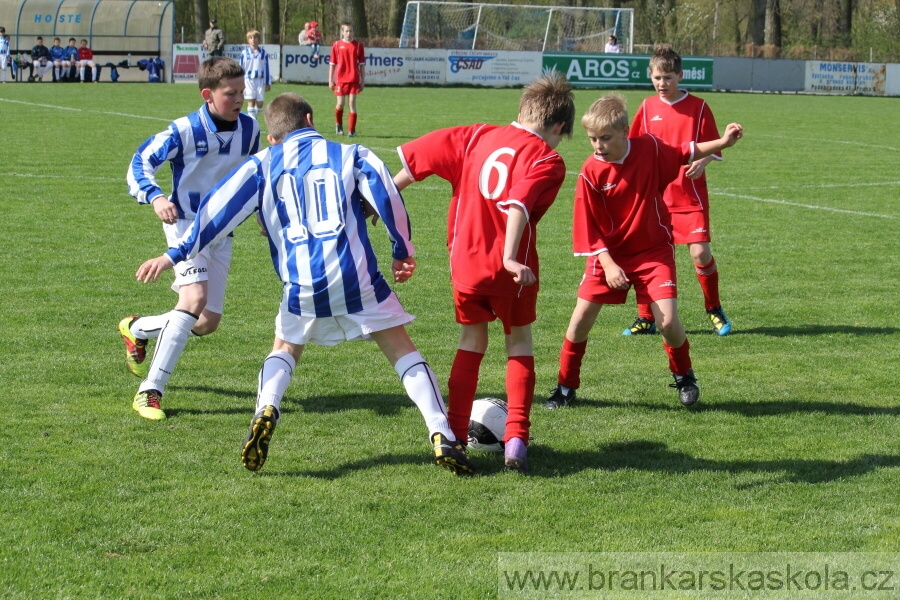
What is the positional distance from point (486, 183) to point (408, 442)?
1.27 metres

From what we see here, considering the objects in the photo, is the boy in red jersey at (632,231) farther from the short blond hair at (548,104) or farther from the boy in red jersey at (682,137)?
the boy in red jersey at (682,137)

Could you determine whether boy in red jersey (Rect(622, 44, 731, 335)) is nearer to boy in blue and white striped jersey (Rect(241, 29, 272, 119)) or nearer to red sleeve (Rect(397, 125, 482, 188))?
red sleeve (Rect(397, 125, 482, 188))

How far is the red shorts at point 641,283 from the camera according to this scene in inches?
211

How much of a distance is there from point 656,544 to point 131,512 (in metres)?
1.88

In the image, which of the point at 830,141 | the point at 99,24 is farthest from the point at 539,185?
the point at 99,24

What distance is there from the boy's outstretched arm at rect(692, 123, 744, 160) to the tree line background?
A: 3262 centimetres

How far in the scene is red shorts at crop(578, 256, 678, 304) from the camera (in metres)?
5.37

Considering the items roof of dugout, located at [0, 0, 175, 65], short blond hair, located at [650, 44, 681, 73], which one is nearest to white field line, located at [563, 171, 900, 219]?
short blond hair, located at [650, 44, 681, 73]

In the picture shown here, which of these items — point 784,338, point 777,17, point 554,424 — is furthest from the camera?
point 777,17

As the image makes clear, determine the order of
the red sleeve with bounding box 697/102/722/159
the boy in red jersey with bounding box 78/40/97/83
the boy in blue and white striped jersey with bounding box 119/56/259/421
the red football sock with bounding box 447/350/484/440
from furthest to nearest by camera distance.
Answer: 1. the boy in red jersey with bounding box 78/40/97/83
2. the red sleeve with bounding box 697/102/722/159
3. the boy in blue and white striped jersey with bounding box 119/56/259/421
4. the red football sock with bounding box 447/350/484/440

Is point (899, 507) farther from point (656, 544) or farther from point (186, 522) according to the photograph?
point (186, 522)

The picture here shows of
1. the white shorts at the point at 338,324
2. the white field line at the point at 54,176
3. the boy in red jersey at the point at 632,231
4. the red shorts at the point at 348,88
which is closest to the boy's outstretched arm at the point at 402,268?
the white shorts at the point at 338,324

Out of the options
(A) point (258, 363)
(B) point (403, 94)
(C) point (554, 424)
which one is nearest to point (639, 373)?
(C) point (554, 424)

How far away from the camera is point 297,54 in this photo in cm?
3403
